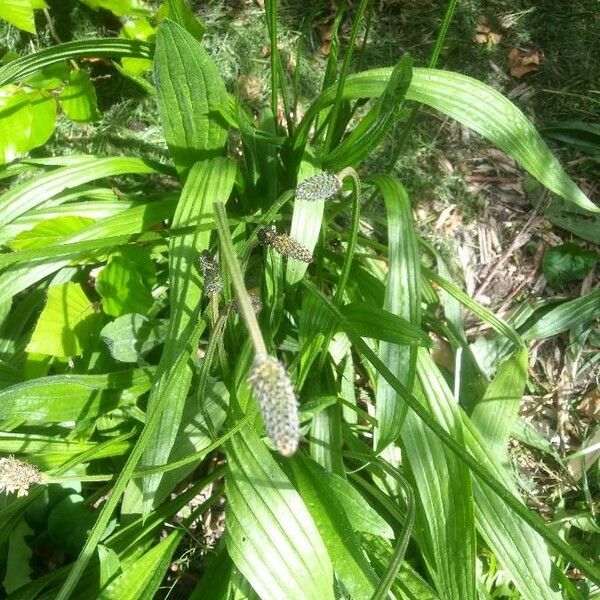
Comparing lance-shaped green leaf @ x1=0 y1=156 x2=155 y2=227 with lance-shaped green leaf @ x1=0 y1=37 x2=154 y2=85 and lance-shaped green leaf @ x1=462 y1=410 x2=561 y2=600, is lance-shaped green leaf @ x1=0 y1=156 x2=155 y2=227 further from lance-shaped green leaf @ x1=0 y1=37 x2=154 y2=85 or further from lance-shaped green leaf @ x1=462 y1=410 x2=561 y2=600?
lance-shaped green leaf @ x1=462 y1=410 x2=561 y2=600

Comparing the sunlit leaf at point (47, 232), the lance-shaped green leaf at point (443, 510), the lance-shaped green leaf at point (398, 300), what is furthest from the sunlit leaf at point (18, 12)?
the lance-shaped green leaf at point (443, 510)

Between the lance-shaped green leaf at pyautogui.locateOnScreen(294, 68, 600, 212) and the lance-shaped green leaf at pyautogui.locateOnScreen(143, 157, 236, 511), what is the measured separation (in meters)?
0.43

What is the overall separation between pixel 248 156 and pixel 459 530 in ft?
3.65

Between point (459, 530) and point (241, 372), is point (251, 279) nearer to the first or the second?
point (241, 372)

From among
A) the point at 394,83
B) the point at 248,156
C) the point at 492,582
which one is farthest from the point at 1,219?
the point at 492,582

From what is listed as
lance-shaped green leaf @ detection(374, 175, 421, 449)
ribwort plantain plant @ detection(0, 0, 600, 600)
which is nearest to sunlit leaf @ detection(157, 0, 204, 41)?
ribwort plantain plant @ detection(0, 0, 600, 600)

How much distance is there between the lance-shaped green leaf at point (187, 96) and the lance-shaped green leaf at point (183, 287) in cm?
7

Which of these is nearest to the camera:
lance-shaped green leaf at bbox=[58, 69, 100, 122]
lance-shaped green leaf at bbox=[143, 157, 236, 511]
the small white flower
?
the small white flower

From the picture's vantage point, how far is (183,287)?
151cm

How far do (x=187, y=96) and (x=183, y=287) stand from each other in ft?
1.62

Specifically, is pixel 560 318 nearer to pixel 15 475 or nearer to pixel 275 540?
pixel 275 540

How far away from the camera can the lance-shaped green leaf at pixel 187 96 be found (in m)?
1.52

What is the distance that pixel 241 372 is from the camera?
1.51 meters

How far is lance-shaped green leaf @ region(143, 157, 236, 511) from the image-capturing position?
1.41 meters
